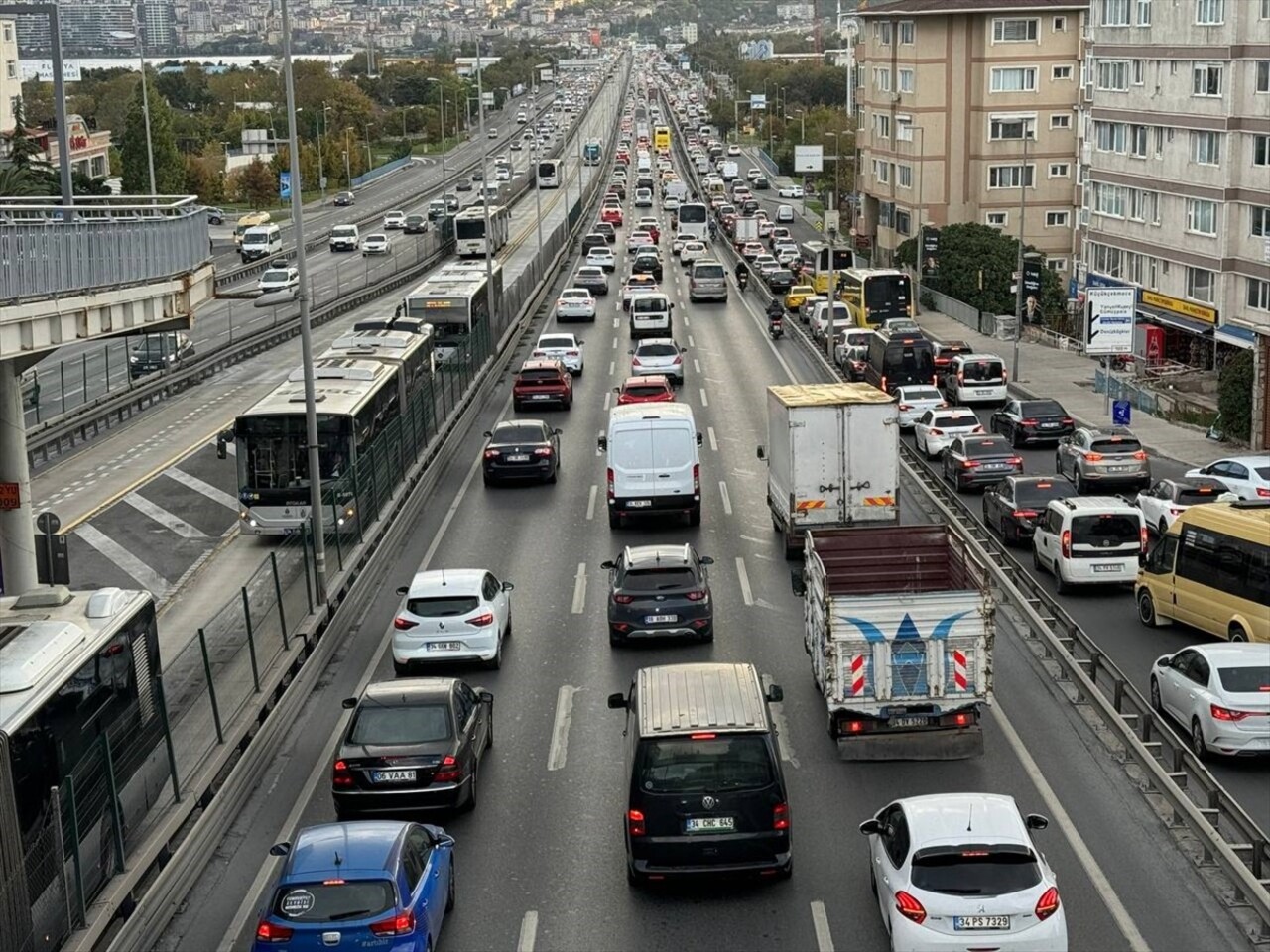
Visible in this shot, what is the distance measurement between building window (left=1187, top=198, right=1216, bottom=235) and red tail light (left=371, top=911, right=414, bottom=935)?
157 ft

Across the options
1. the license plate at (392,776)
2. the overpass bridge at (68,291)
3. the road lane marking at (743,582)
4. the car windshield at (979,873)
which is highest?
the overpass bridge at (68,291)

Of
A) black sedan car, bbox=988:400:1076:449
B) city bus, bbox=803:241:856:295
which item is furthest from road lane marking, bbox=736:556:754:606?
city bus, bbox=803:241:856:295

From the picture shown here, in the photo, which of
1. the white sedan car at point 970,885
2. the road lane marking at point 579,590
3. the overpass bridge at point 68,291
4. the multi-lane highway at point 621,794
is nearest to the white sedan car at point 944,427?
the multi-lane highway at point 621,794

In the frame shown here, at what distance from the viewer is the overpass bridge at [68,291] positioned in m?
22.5

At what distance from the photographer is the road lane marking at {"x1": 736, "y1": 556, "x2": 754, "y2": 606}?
28578 mm

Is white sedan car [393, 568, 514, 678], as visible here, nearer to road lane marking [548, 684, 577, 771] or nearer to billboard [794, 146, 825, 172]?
road lane marking [548, 684, 577, 771]

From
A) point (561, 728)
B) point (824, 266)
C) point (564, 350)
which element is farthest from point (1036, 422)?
point (824, 266)

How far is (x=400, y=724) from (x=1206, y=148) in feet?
149

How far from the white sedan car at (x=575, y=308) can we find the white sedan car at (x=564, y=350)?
12495 mm

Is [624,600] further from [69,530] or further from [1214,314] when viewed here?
[1214,314]

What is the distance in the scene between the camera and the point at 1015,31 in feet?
286

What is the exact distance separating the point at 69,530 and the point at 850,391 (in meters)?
16.2

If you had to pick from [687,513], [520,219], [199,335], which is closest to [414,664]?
[687,513]

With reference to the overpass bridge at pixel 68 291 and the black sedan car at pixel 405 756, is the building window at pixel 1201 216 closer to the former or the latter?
the overpass bridge at pixel 68 291
